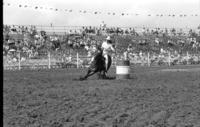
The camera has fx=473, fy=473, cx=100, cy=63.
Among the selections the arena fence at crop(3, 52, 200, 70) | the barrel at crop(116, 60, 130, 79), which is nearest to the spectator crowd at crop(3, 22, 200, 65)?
the arena fence at crop(3, 52, 200, 70)

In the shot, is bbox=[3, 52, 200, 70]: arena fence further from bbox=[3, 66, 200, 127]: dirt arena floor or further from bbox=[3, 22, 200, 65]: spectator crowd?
bbox=[3, 66, 200, 127]: dirt arena floor

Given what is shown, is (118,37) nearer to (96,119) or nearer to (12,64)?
(12,64)

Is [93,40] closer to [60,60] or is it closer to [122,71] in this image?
[60,60]

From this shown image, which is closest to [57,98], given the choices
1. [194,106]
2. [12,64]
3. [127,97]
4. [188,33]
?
[127,97]

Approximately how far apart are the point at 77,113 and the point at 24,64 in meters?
27.2

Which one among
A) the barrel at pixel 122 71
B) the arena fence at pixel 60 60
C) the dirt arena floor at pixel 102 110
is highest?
the arena fence at pixel 60 60

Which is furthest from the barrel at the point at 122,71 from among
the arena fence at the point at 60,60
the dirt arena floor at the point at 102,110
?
the arena fence at the point at 60,60

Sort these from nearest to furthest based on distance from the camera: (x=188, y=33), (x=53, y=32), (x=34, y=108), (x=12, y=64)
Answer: (x=34, y=108)
(x=12, y=64)
(x=53, y=32)
(x=188, y=33)

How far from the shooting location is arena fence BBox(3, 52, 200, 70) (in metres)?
34.4

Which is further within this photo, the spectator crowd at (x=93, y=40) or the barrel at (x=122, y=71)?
the spectator crowd at (x=93, y=40)

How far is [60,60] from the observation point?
36.8 metres

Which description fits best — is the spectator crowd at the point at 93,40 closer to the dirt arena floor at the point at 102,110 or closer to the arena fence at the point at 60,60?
the arena fence at the point at 60,60

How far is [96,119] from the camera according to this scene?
7.59 m

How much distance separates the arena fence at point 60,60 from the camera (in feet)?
113
